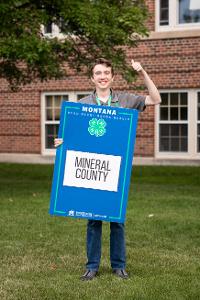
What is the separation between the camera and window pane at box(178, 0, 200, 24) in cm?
1850

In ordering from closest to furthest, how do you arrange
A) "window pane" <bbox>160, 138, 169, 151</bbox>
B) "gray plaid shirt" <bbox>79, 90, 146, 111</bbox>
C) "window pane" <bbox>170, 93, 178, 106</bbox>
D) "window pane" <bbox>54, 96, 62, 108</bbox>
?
"gray plaid shirt" <bbox>79, 90, 146, 111</bbox>, "window pane" <bbox>170, 93, 178, 106</bbox>, "window pane" <bbox>160, 138, 169, 151</bbox>, "window pane" <bbox>54, 96, 62, 108</bbox>

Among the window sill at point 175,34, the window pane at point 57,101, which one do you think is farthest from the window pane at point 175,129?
the window pane at point 57,101

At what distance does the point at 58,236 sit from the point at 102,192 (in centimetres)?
236

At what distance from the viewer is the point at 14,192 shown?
41.9 feet

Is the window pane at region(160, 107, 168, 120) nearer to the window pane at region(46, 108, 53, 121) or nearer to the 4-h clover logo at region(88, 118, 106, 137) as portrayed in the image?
the window pane at region(46, 108, 53, 121)

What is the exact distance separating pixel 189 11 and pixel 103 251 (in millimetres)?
12819

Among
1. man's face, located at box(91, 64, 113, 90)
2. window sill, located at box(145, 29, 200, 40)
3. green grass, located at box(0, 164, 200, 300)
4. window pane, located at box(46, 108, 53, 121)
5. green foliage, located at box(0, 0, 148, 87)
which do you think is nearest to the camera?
green grass, located at box(0, 164, 200, 300)

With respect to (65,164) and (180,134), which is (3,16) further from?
(180,134)

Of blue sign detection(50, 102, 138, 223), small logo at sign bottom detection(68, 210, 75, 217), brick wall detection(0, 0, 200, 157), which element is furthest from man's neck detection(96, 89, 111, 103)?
brick wall detection(0, 0, 200, 157)

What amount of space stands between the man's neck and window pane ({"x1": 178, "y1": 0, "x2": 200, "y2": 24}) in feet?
44.0

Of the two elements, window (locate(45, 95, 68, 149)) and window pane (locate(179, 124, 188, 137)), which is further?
window (locate(45, 95, 68, 149))

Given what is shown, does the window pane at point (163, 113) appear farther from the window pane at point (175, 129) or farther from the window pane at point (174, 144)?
the window pane at point (174, 144)

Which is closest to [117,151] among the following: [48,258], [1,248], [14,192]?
[48,258]

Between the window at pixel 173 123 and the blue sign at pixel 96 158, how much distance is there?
1319 cm
